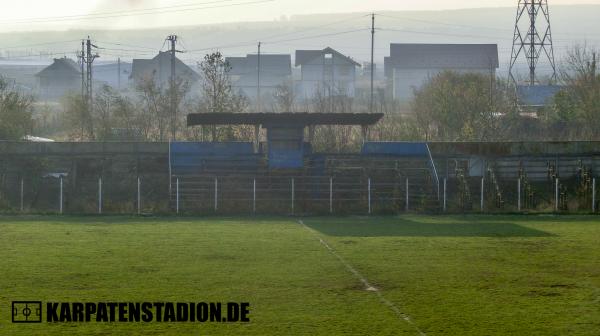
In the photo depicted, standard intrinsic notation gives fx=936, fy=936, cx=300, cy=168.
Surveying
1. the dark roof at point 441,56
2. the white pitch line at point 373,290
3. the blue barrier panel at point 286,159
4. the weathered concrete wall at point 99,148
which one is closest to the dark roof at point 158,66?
the dark roof at point 441,56

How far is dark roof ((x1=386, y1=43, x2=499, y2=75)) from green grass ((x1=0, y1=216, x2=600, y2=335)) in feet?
310

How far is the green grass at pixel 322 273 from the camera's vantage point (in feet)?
46.2

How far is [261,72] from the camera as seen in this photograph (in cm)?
13275

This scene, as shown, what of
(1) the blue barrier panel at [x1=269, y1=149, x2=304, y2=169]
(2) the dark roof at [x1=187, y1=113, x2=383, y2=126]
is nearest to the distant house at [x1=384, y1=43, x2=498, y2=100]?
(2) the dark roof at [x1=187, y1=113, x2=383, y2=126]

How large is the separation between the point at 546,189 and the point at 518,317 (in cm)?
2676

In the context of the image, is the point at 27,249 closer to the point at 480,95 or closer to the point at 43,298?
the point at 43,298

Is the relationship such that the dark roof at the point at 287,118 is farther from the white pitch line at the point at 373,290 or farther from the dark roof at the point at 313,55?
the dark roof at the point at 313,55

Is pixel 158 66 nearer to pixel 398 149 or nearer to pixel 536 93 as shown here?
pixel 536 93

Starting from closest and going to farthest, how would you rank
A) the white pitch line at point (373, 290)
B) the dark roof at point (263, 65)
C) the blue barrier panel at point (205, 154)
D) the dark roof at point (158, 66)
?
1. the white pitch line at point (373, 290)
2. the blue barrier panel at point (205, 154)
3. the dark roof at point (158, 66)
4. the dark roof at point (263, 65)

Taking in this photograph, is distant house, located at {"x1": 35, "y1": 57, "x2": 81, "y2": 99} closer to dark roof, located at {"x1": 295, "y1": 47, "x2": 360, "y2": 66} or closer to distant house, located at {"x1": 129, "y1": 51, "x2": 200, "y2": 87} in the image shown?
distant house, located at {"x1": 129, "y1": 51, "x2": 200, "y2": 87}

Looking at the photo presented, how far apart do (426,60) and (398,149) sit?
85025mm

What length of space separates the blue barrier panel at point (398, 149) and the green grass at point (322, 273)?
10858mm

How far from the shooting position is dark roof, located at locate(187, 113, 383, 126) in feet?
125

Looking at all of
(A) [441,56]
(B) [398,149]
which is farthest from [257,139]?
(A) [441,56]
